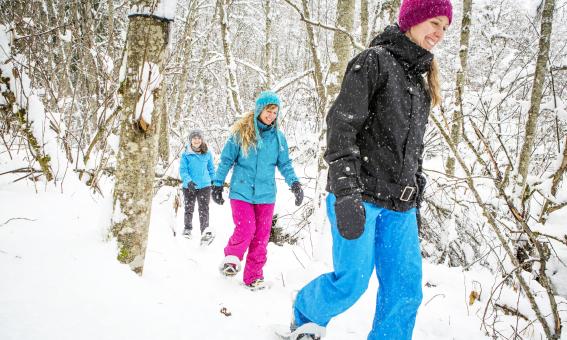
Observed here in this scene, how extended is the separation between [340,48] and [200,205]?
3528 millimetres

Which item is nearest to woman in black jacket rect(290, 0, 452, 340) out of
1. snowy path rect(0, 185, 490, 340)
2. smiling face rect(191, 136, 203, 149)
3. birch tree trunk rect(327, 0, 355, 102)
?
snowy path rect(0, 185, 490, 340)

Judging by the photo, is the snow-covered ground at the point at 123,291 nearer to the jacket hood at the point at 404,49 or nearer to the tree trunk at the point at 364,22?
the jacket hood at the point at 404,49

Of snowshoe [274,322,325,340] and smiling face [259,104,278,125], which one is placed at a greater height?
smiling face [259,104,278,125]

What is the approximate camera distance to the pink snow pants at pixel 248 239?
336 centimetres

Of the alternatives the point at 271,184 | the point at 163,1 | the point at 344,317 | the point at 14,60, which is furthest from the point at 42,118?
the point at 344,317

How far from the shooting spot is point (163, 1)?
2221 millimetres

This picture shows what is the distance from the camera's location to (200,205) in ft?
19.6

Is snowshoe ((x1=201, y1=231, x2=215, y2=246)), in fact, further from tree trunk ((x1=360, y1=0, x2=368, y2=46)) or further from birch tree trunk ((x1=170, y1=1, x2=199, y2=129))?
tree trunk ((x1=360, y1=0, x2=368, y2=46))

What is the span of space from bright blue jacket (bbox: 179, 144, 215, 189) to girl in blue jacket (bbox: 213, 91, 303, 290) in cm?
259

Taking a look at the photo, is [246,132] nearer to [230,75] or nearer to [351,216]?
[351,216]

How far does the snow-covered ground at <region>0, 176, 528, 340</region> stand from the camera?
1.64 metres

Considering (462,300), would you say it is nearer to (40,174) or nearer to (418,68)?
(418,68)

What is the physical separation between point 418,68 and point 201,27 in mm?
17639

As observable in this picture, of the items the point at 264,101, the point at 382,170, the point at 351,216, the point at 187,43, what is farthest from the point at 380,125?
the point at 187,43
